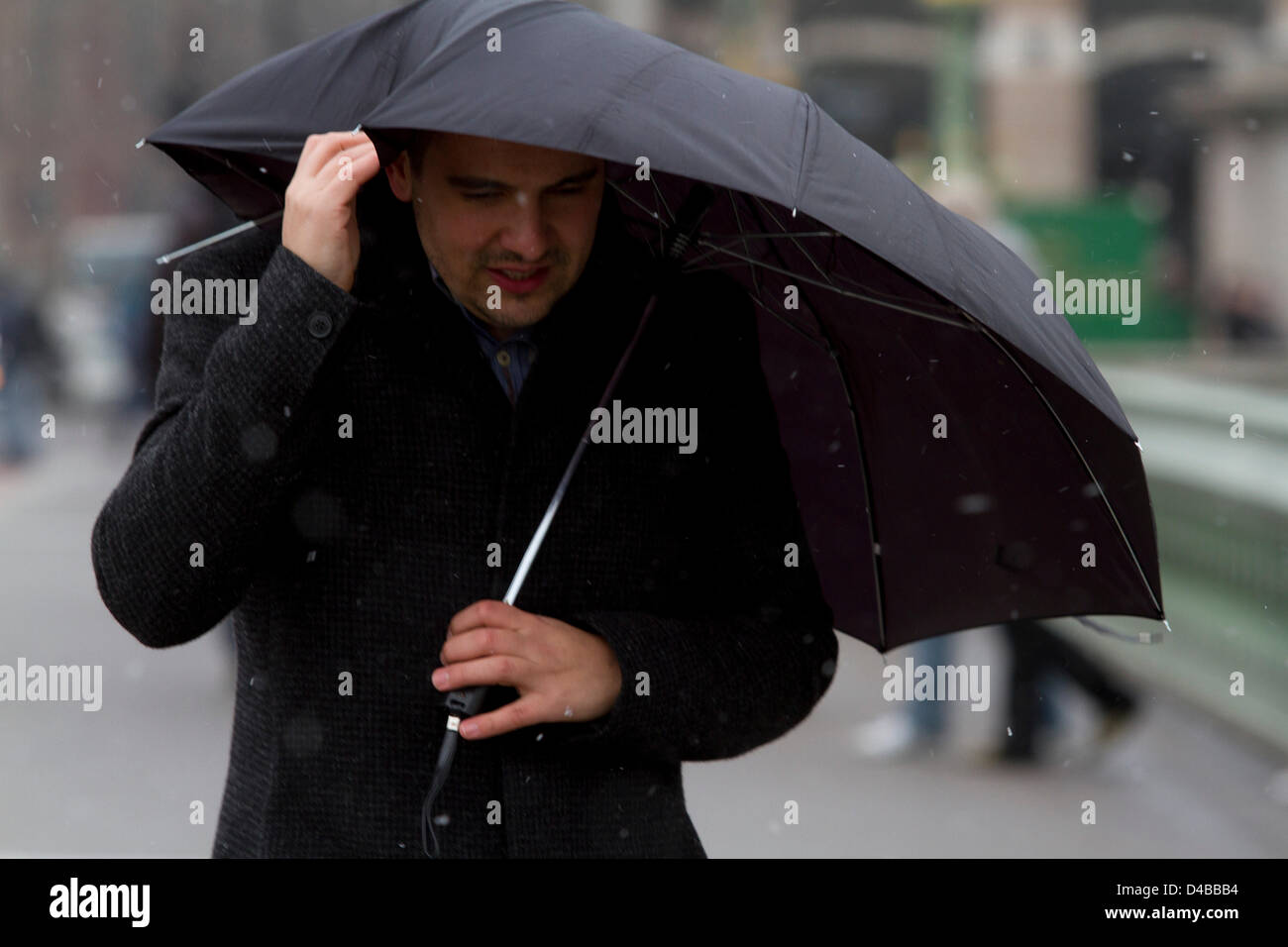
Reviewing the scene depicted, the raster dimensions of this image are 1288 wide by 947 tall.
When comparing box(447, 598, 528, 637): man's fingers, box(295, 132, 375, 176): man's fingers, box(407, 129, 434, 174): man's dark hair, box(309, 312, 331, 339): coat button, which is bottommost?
box(447, 598, 528, 637): man's fingers

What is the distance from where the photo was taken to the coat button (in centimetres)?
213

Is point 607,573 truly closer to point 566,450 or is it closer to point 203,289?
point 566,450

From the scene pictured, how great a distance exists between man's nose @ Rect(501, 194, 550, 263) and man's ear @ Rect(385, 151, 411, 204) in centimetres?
18

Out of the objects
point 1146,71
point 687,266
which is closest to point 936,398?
point 687,266

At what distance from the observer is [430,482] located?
2.36m

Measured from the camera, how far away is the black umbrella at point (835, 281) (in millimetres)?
2160

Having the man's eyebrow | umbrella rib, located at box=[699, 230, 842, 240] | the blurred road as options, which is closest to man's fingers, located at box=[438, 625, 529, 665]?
the man's eyebrow

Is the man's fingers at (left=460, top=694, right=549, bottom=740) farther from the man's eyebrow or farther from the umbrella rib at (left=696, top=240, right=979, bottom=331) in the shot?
the umbrella rib at (left=696, top=240, right=979, bottom=331)

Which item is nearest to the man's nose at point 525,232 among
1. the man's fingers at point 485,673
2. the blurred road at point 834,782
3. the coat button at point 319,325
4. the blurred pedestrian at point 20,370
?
the coat button at point 319,325

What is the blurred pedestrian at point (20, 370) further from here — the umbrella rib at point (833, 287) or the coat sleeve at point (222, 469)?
the coat sleeve at point (222, 469)

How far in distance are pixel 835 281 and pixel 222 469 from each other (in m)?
0.97

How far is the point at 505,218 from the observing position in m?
2.28

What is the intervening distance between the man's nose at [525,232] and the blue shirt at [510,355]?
0.55ft
